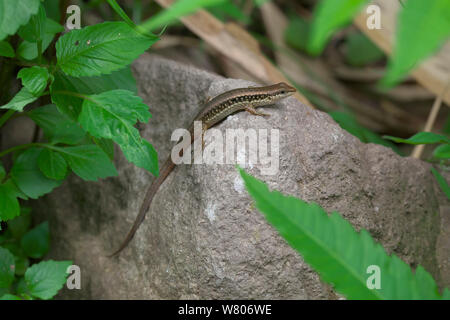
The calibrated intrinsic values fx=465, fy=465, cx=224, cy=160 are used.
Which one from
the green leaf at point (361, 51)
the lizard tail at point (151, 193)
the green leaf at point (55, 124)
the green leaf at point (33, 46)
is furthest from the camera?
the green leaf at point (361, 51)

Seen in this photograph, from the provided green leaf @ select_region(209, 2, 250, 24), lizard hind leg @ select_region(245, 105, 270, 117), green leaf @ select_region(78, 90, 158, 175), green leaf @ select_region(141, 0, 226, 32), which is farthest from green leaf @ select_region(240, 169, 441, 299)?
green leaf @ select_region(209, 2, 250, 24)

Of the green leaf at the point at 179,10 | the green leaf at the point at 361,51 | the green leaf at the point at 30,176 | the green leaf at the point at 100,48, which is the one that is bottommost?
the green leaf at the point at 179,10

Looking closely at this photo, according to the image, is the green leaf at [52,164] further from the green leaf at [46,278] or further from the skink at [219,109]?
the skink at [219,109]

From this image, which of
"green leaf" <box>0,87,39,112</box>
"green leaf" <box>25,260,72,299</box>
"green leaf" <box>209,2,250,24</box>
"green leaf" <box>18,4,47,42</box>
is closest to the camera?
"green leaf" <box>0,87,39,112</box>

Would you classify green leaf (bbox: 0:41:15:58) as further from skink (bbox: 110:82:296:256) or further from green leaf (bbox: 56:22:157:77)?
skink (bbox: 110:82:296:256)

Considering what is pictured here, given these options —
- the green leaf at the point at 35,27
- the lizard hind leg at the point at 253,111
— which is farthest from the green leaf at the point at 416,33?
the lizard hind leg at the point at 253,111

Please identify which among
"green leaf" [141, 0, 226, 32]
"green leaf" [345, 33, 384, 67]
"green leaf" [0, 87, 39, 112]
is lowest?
"green leaf" [141, 0, 226, 32]

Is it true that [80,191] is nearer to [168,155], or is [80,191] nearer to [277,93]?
[168,155]
